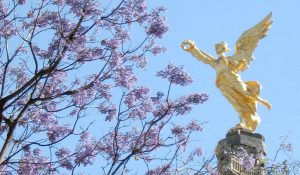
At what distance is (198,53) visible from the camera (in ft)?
→ 49.2

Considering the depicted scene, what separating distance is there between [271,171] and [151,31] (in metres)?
3.17

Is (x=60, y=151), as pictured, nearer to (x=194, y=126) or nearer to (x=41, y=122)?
(x=41, y=122)

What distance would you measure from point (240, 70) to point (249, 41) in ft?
2.45

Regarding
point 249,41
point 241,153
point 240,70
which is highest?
point 249,41

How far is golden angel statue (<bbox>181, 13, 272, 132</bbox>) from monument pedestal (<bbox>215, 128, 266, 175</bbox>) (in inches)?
7.2

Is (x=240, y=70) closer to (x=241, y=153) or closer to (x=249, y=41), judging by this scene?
(x=249, y=41)

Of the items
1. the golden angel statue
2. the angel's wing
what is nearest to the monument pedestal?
the golden angel statue

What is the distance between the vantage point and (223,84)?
Result: 46.9ft

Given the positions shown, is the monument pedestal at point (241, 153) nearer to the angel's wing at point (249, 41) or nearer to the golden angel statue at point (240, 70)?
the golden angel statue at point (240, 70)

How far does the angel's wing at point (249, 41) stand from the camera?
14.8 metres

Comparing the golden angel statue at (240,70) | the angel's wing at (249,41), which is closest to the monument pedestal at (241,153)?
the golden angel statue at (240,70)

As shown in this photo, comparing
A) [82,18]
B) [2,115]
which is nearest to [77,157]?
[2,115]

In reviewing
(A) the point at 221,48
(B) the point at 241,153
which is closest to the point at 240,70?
Result: (A) the point at 221,48

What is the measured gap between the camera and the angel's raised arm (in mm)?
14766
